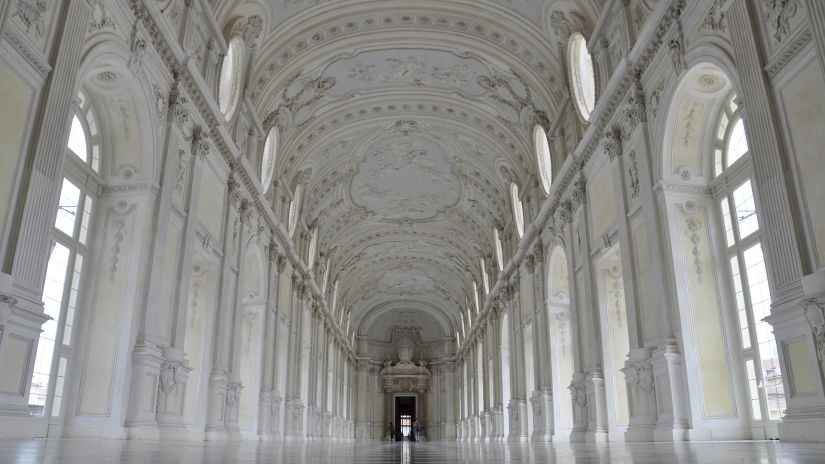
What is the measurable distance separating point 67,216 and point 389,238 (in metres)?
24.7

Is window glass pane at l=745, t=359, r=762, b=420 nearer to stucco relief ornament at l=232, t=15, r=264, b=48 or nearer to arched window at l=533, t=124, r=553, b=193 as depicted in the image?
arched window at l=533, t=124, r=553, b=193

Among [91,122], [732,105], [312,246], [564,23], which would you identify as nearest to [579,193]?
[564,23]

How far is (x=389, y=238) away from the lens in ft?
113

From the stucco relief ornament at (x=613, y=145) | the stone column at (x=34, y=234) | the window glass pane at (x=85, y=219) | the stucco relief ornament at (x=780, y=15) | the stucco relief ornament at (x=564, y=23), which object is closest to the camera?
the stone column at (x=34, y=234)

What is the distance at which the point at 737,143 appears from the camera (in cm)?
1026

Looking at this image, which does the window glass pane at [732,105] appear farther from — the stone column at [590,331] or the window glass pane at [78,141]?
the window glass pane at [78,141]

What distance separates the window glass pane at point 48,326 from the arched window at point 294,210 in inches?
515

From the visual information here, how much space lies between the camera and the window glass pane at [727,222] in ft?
34.3

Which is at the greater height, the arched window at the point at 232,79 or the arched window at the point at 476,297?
the arched window at the point at 232,79

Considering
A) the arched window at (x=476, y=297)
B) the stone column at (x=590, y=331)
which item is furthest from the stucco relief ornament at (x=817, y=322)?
the arched window at (x=476, y=297)

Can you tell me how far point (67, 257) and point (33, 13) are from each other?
4.16 metres

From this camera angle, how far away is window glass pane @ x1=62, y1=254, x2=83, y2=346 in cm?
970

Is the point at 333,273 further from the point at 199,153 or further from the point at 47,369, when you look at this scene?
the point at 47,369

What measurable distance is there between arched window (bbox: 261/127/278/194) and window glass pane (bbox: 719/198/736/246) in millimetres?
12555
